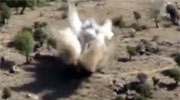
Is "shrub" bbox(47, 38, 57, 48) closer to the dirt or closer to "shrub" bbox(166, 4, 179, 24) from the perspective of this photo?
the dirt

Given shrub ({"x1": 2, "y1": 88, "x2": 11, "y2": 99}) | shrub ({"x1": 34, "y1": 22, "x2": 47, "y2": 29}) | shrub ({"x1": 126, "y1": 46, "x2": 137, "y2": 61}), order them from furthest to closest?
shrub ({"x1": 34, "y1": 22, "x2": 47, "y2": 29})
shrub ({"x1": 126, "y1": 46, "x2": 137, "y2": 61})
shrub ({"x1": 2, "y1": 88, "x2": 11, "y2": 99})

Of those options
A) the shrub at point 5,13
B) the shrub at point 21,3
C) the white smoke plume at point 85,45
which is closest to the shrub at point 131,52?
the white smoke plume at point 85,45

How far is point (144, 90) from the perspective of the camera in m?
27.1

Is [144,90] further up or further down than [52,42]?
further down

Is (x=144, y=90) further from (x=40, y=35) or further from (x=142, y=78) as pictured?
(x=40, y=35)

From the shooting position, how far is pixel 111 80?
2830cm

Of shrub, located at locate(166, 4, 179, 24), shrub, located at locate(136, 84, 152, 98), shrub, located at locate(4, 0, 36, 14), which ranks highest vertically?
shrub, located at locate(4, 0, 36, 14)

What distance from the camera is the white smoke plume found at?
28453mm

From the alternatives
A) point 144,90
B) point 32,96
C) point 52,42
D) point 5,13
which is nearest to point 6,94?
point 32,96

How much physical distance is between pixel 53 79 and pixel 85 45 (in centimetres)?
211

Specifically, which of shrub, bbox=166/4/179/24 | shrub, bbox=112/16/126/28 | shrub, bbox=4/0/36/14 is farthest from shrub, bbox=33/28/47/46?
shrub, bbox=166/4/179/24

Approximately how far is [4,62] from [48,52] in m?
2.49

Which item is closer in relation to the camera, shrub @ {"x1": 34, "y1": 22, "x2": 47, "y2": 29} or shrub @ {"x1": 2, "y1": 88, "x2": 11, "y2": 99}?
shrub @ {"x1": 2, "y1": 88, "x2": 11, "y2": 99}

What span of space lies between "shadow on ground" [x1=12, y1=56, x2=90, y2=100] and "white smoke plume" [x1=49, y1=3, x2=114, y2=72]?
0.44 m
